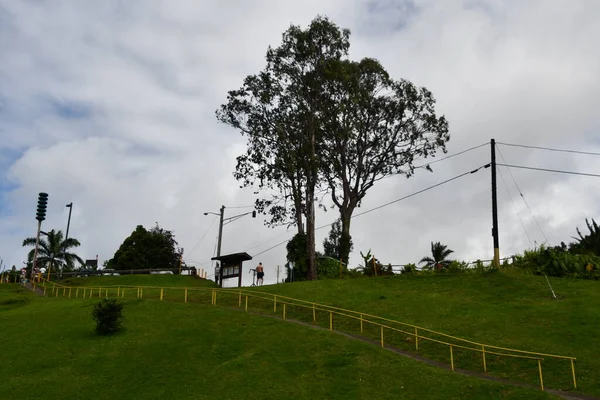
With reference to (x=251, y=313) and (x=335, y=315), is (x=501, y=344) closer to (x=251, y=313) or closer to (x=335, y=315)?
(x=335, y=315)

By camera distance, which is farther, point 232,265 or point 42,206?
point 232,265

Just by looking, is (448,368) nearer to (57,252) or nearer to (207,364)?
(207,364)

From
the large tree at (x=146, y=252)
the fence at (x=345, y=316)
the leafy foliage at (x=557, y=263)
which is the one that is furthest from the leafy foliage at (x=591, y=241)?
the large tree at (x=146, y=252)

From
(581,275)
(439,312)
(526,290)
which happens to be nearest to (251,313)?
(439,312)

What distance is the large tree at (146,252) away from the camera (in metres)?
74.2

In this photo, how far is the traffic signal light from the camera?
46.6 meters

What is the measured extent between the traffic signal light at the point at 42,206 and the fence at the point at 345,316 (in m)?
5.78

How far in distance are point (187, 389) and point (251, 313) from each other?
1211cm

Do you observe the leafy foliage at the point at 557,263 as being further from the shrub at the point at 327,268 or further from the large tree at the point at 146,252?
the large tree at the point at 146,252

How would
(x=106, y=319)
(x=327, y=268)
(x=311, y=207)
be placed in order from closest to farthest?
1. (x=106, y=319)
2. (x=327, y=268)
3. (x=311, y=207)

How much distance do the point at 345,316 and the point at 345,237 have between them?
20691 mm

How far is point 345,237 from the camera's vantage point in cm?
5356

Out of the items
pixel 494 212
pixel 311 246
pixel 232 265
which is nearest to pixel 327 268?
pixel 311 246

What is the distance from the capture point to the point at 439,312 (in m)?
33.0
